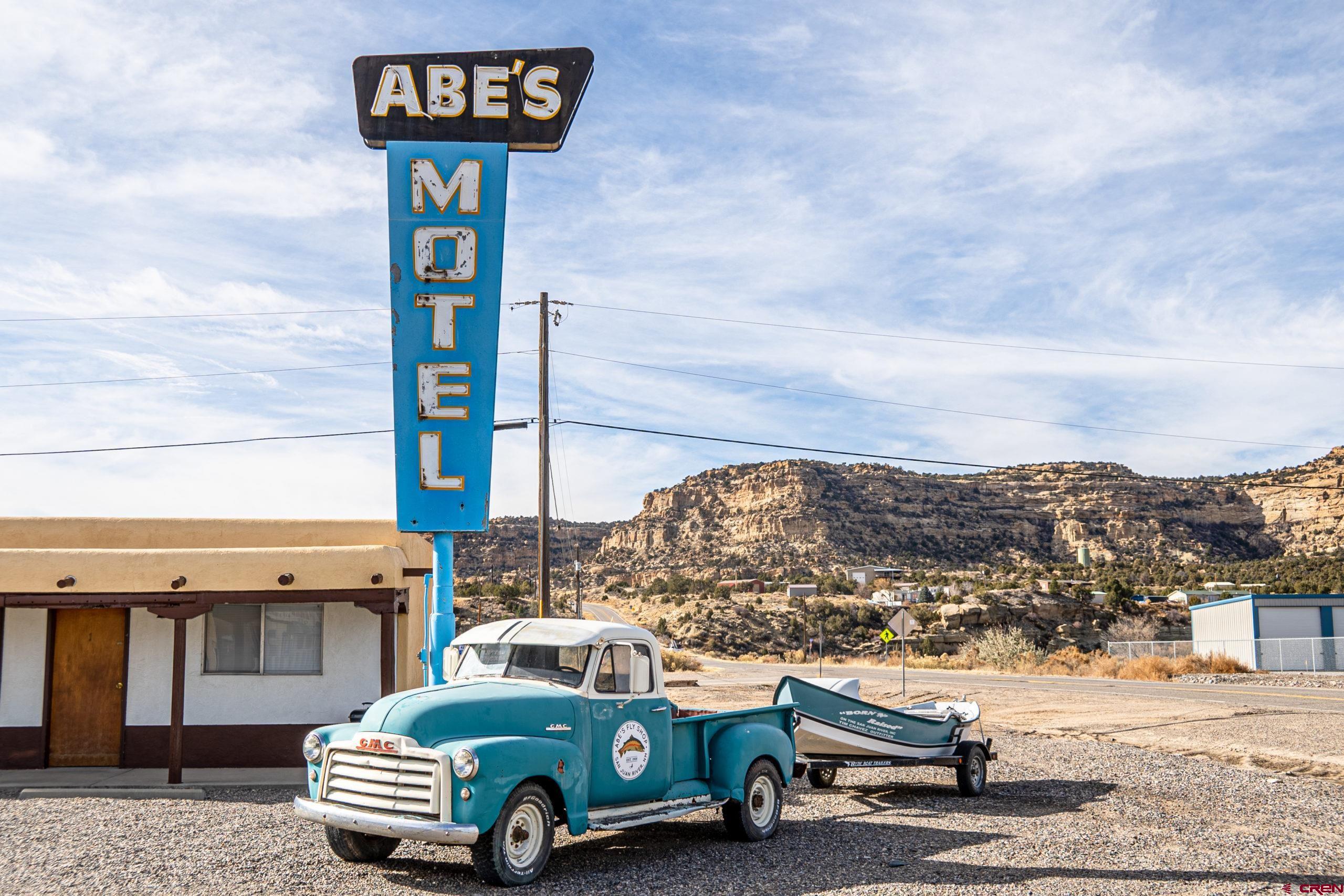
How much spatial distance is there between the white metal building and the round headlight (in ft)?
149

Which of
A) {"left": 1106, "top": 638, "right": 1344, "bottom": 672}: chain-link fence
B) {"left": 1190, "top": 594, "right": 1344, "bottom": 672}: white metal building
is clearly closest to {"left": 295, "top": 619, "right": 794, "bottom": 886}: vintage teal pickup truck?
{"left": 1106, "top": 638, "right": 1344, "bottom": 672}: chain-link fence

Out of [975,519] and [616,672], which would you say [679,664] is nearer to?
[616,672]

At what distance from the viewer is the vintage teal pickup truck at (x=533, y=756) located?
27.1 feet

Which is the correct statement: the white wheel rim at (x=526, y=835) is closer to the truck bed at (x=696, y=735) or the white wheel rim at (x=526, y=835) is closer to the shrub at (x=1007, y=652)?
the truck bed at (x=696, y=735)

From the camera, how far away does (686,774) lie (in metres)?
10.5

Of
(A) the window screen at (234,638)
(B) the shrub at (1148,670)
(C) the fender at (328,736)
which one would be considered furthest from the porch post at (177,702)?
(B) the shrub at (1148,670)

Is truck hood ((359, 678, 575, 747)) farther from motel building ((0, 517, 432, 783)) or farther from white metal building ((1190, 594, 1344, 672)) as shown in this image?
white metal building ((1190, 594, 1344, 672))

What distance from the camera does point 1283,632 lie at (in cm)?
4709

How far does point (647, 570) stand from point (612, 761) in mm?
98226

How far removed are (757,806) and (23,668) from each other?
11.6 meters

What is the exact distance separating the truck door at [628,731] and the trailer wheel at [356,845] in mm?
1877

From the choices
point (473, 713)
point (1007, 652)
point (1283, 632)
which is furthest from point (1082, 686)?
point (473, 713)

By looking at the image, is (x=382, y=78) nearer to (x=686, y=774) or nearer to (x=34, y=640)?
(x=34, y=640)

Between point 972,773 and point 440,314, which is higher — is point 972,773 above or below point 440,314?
below
